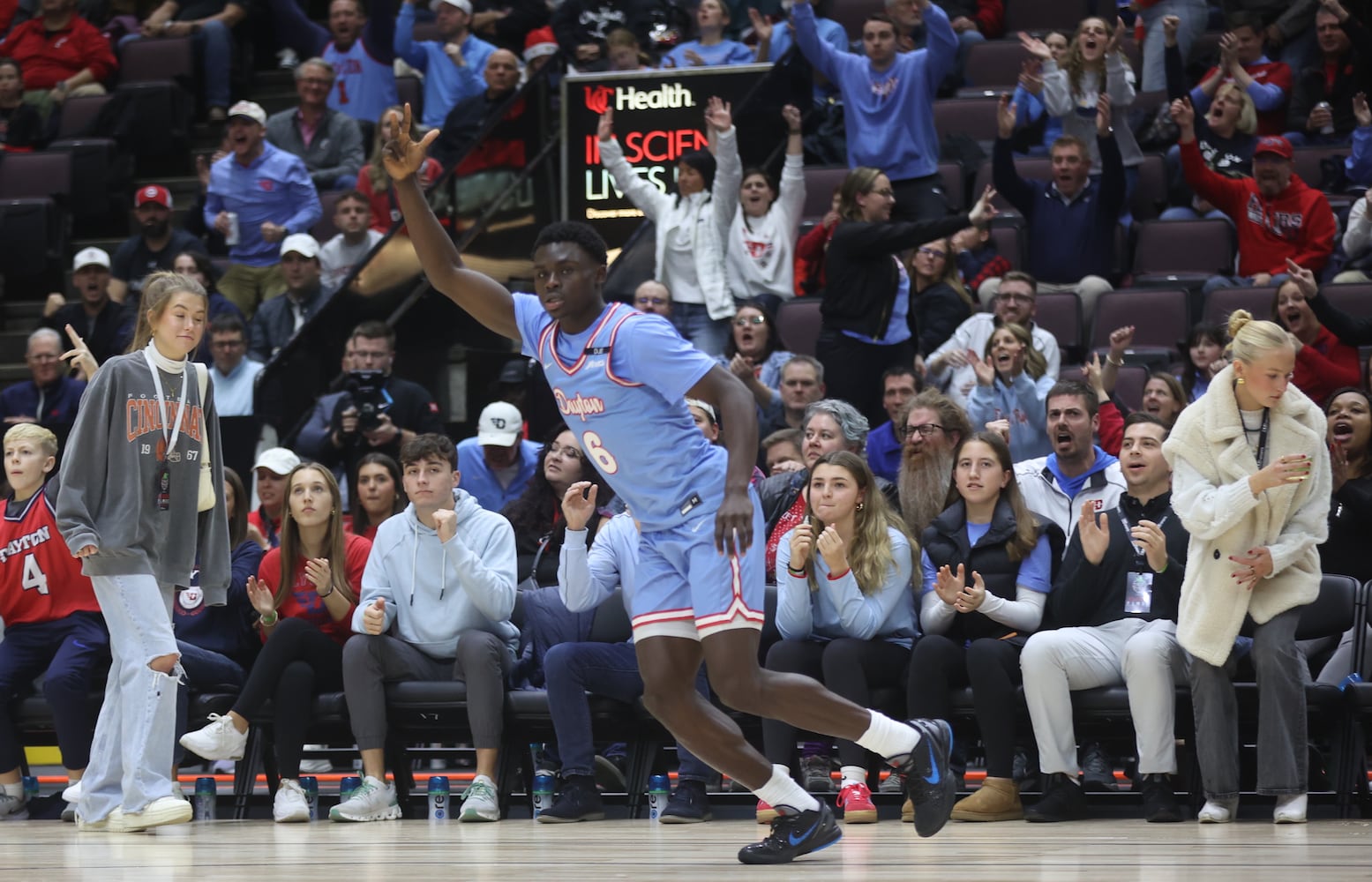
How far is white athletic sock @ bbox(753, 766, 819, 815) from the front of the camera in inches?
195

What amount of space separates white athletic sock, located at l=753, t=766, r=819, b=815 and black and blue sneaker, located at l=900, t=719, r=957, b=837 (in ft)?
1.02

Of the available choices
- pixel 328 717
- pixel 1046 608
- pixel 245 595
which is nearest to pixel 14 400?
pixel 245 595

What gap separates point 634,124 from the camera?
12391mm

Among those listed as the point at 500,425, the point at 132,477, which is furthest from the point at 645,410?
the point at 500,425

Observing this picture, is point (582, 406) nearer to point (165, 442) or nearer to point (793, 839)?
point (793, 839)

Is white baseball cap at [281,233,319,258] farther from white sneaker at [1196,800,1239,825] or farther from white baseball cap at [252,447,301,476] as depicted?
white sneaker at [1196,800,1239,825]

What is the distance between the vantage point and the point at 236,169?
40.7 ft

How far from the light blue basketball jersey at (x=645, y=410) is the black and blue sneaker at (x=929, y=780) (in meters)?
0.96

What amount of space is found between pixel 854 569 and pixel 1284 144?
4836mm

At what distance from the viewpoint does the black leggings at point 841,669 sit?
21.7ft

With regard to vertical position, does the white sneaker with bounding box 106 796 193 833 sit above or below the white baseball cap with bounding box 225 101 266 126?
below

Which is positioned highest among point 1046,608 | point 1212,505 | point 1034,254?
point 1034,254

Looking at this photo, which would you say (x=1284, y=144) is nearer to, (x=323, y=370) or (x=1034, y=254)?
(x=1034, y=254)

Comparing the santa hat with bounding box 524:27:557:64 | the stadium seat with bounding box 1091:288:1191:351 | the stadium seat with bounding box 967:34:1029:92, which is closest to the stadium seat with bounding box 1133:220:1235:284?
the stadium seat with bounding box 1091:288:1191:351
